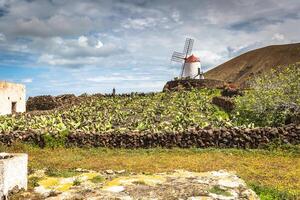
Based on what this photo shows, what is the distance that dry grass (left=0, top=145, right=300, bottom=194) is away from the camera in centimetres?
1551

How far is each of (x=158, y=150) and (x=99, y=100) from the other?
84.1 feet

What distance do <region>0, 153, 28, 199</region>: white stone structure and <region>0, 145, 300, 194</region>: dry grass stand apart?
6.08 meters

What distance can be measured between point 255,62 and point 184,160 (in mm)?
86873

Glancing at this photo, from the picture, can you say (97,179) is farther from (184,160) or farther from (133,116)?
(133,116)

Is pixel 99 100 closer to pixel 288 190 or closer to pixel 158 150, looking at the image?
pixel 158 150

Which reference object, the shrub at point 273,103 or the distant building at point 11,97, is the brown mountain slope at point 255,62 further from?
the shrub at point 273,103

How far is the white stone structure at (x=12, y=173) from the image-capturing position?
29.6ft

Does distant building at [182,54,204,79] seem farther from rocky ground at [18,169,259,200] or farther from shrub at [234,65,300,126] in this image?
rocky ground at [18,169,259,200]

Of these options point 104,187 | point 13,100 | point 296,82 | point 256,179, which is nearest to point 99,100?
point 13,100

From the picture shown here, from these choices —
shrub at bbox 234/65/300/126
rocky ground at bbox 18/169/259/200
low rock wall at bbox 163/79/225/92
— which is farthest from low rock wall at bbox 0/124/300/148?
low rock wall at bbox 163/79/225/92

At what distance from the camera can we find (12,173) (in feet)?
31.1

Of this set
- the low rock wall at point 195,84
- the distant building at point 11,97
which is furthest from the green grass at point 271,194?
the low rock wall at point 195,84

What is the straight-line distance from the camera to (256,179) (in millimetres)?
14500

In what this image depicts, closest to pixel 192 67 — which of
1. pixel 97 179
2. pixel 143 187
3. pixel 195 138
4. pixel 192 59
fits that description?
pixel 192 59
